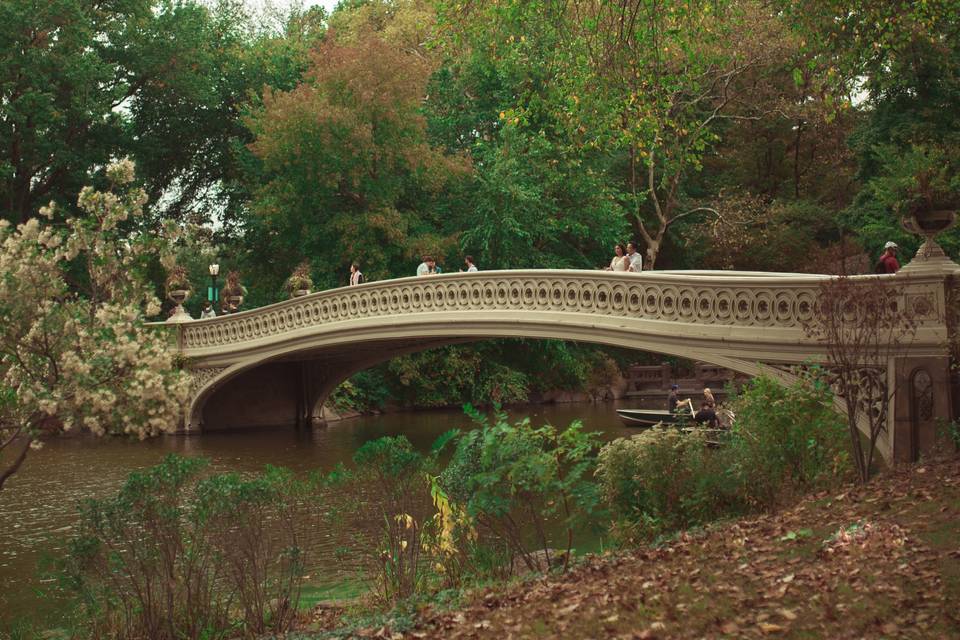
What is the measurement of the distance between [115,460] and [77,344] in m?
12.9

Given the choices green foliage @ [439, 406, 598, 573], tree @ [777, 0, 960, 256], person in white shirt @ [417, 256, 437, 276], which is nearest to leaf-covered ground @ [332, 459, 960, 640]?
green foliage @ [439, 406, 598, 573]

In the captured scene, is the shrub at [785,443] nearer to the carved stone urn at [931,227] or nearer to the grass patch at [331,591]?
the carved stone urn at [931,227]

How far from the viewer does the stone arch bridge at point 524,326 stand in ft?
41.2

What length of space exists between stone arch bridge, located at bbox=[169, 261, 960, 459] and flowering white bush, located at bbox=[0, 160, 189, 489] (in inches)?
296

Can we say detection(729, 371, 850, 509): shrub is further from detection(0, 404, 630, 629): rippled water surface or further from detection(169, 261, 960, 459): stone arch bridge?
detection(0, 404, 630, 629): rippled water surface

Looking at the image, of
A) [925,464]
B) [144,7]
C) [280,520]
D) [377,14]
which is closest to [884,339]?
[925,464]

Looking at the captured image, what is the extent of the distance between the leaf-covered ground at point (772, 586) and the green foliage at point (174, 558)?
1674 mm

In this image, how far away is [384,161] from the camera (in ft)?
100

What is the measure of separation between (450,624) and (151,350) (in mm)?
4150

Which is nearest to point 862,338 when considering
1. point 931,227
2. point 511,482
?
point 931,227

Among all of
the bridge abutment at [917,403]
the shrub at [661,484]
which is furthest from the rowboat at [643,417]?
the shrub at [661,484]

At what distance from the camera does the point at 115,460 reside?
71.7 feet

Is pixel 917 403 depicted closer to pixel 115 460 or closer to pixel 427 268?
pixel 427 268

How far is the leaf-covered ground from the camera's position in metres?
6.02
